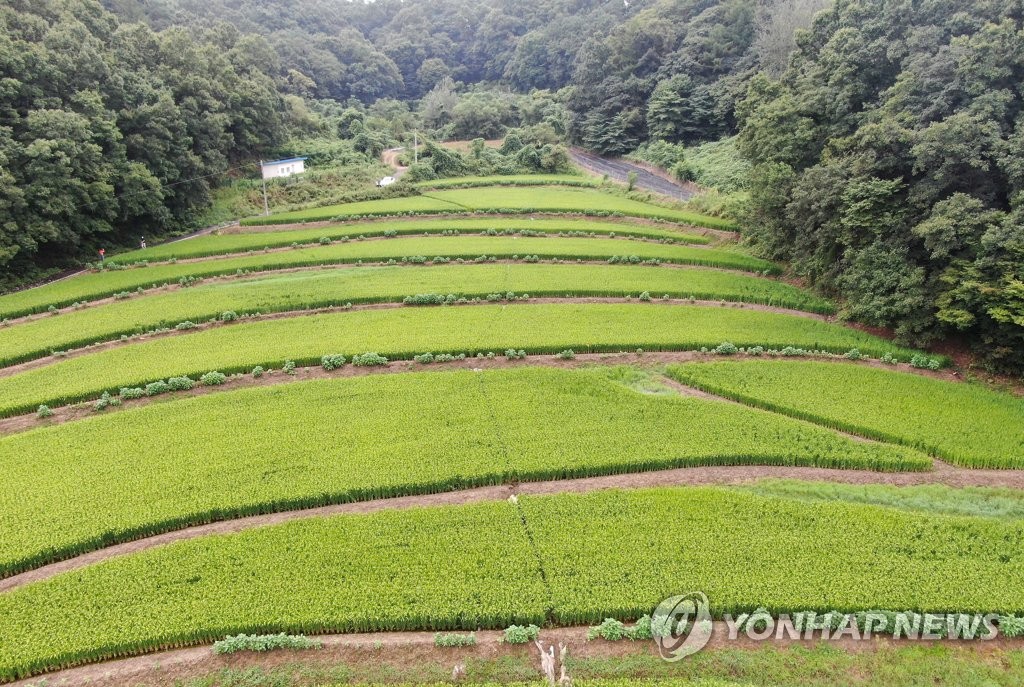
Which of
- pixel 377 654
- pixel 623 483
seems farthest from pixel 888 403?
pixel 377 654

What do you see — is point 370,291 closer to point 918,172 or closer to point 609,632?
point 609,632

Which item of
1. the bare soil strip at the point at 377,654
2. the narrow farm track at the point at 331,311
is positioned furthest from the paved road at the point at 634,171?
the bare soil strip at the point at 377,654

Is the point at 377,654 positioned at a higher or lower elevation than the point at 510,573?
lower

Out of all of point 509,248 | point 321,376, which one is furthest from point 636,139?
point 321,376

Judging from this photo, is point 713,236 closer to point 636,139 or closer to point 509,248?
point 509,248

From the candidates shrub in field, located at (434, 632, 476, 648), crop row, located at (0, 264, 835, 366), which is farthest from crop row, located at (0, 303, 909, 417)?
shrub in field, located at (434, 632, 476, 648)

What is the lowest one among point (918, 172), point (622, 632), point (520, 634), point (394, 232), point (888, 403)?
point (622, 632)
